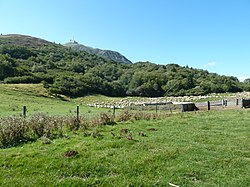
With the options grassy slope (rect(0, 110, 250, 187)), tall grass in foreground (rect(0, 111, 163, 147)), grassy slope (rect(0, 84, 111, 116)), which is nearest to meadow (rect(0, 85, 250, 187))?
grassy slope (rect(0, 110, 250, 187))

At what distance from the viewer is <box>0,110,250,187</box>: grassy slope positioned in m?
9.34

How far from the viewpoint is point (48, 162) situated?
10953 millimetres

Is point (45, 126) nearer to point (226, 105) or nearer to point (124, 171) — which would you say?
point (124, 171)

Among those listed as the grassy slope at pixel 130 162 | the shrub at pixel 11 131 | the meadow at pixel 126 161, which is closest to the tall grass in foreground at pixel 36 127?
the shrub at pixel 11 131

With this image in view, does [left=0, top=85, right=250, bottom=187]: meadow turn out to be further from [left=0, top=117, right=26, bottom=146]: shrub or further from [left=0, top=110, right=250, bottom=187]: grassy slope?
[left=0, top=117, right=26, bottom=146]: shrub

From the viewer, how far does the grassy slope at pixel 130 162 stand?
934 cm

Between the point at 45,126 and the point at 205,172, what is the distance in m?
9.07

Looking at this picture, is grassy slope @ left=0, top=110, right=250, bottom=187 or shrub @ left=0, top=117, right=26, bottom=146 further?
shrub @ left=0, top=117, right=26, bottom=146

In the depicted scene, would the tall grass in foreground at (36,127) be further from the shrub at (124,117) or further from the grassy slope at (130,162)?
the shrub at (124,117)

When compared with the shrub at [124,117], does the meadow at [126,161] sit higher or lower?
lower

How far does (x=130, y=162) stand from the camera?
10883mm

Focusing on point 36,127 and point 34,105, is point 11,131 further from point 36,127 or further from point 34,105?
point 34,105

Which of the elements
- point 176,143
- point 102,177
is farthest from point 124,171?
point 176,143

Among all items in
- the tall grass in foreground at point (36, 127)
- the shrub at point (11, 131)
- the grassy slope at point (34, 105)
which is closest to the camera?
the shrub at point (11, 131)
